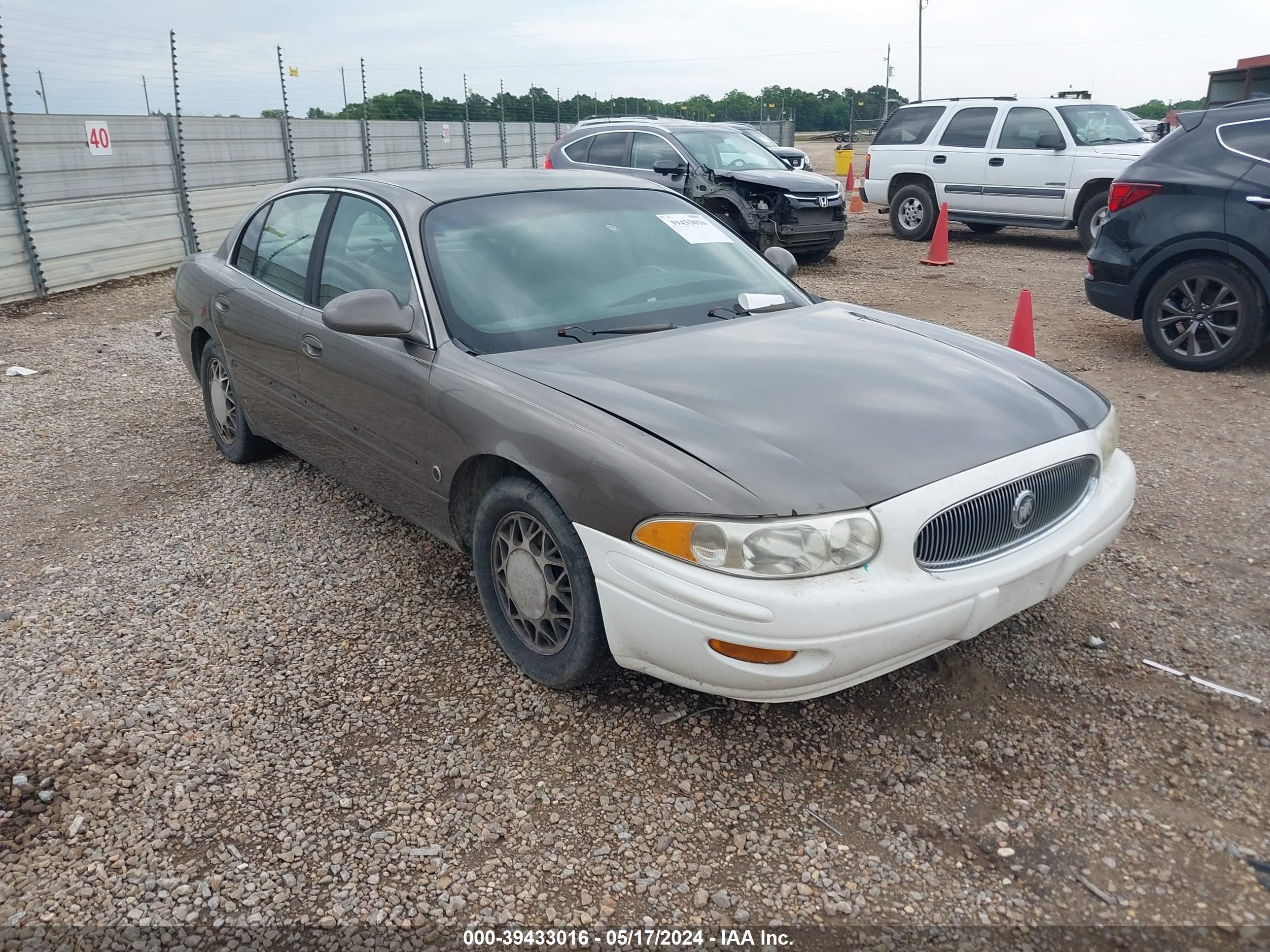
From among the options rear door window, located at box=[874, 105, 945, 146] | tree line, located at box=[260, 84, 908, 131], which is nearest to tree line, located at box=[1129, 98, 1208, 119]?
tree line, located at box=[260, 84, 908, 131]

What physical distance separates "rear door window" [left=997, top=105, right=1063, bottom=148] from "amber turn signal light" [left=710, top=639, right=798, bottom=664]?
11.7 meters

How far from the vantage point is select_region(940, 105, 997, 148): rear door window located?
12.9 meters

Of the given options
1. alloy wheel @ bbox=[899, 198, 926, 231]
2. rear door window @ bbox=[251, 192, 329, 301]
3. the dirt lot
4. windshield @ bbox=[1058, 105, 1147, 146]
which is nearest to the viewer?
the dirt lot

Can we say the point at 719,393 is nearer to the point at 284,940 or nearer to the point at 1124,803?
the point at 1124,803

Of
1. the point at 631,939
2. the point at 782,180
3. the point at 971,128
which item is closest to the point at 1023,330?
the point at 631,939

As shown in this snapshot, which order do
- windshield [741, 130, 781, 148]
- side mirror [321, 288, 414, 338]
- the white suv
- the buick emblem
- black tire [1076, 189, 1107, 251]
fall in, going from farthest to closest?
windshield [741, 130, 781, 148]
the white suv
black tire [1076, 189, 1107, 251]
side mirror [321, 288, 414, 338]
the buick emblem

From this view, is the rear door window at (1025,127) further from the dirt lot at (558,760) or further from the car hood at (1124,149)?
the dirt lot at (558,760)

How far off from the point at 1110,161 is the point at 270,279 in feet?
34.9

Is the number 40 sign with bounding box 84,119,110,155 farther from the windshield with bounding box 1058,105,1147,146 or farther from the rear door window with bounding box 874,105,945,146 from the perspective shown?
the windshield with bounding box 1058,105,1147,146

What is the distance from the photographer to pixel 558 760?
2.87 metres

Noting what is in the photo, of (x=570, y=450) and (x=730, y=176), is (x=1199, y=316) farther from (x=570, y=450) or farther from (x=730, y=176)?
(x=730, y=176)

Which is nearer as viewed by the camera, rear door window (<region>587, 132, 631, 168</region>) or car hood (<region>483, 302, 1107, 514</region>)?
car hood (<region>483, 302, 1107, 514</region>)

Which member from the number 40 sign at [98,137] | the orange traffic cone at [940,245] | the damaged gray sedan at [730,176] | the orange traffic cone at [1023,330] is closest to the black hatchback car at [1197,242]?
the orange traffic cone at [1023,330]

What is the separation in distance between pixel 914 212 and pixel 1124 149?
9.63ft
